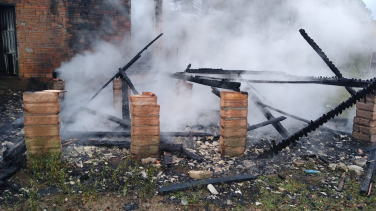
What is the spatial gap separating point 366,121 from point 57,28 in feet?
27.9

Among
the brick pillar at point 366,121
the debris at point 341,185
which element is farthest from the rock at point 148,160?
the brick pillar at point 366,121

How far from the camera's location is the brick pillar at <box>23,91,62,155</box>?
11.3ft

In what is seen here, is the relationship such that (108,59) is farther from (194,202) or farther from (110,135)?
(194,202)

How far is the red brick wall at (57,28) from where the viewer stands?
7953 mm

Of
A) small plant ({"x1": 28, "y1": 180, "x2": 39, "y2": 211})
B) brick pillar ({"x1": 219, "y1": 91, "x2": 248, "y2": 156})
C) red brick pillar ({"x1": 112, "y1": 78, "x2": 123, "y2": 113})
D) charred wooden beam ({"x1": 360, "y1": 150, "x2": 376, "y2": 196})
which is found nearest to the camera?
small plant ({"x1": 28, "y1": 180, "x2": 39, "y2": 211})

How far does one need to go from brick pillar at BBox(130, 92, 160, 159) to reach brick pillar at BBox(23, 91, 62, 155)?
103cm

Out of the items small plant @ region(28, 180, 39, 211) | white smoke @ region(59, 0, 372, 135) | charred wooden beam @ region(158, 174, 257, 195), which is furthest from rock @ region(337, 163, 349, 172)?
small plant @ region(28, 180, 39, 211)

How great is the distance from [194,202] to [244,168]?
116 cm

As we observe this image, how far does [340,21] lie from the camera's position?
10008 mm

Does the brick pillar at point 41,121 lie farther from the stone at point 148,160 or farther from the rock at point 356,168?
A: the rock at point 356,168

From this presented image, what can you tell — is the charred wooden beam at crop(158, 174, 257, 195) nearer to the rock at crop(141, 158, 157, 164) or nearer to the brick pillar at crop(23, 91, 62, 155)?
the rock at crop(141, 158, 157, 164)

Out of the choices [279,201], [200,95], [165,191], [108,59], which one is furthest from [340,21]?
[165,191]

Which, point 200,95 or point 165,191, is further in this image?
point 200,95

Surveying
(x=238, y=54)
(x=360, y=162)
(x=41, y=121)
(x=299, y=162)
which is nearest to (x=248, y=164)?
(x=299, y=162)
